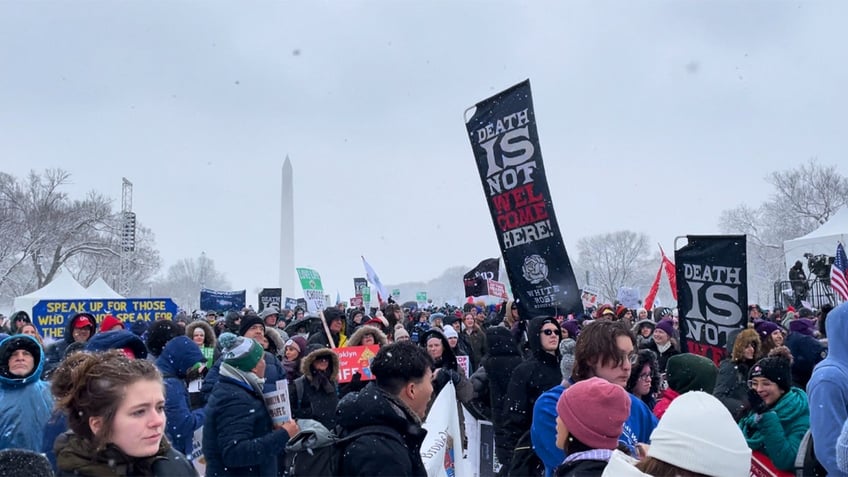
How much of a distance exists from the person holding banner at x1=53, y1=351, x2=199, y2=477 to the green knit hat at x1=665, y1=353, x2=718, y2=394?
320 centimetres

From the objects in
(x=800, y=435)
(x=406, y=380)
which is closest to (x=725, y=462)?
(x=406, y=380)

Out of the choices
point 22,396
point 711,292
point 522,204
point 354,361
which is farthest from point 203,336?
point 711,292

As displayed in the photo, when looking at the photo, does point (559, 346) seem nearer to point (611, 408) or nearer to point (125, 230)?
point (611, 408)

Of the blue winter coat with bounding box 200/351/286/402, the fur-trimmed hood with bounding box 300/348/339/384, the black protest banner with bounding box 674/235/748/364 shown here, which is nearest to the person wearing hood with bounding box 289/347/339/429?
the fur-trimmed hood with bounding box 300/348/339/384

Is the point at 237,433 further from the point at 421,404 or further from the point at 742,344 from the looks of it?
the point at 742,344

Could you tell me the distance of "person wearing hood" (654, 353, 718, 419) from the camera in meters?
4.59

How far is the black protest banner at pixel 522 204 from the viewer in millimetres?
6922

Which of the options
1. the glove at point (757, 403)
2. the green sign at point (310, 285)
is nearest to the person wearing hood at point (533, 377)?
the glove at point (757, 403)

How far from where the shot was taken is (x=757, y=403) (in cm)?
462

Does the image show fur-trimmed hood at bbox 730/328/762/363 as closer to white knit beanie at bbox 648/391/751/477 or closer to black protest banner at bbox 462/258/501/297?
white knit beanie at bbox 648/391/751/477

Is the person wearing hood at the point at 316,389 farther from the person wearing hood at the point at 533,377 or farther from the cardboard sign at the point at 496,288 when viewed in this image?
the cardboard sign at the point at 496,288

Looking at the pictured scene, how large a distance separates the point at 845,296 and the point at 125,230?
4299cm

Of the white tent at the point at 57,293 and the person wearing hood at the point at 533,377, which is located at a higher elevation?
the white tent at the point at 57,293

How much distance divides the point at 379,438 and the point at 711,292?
4266 millimetres
